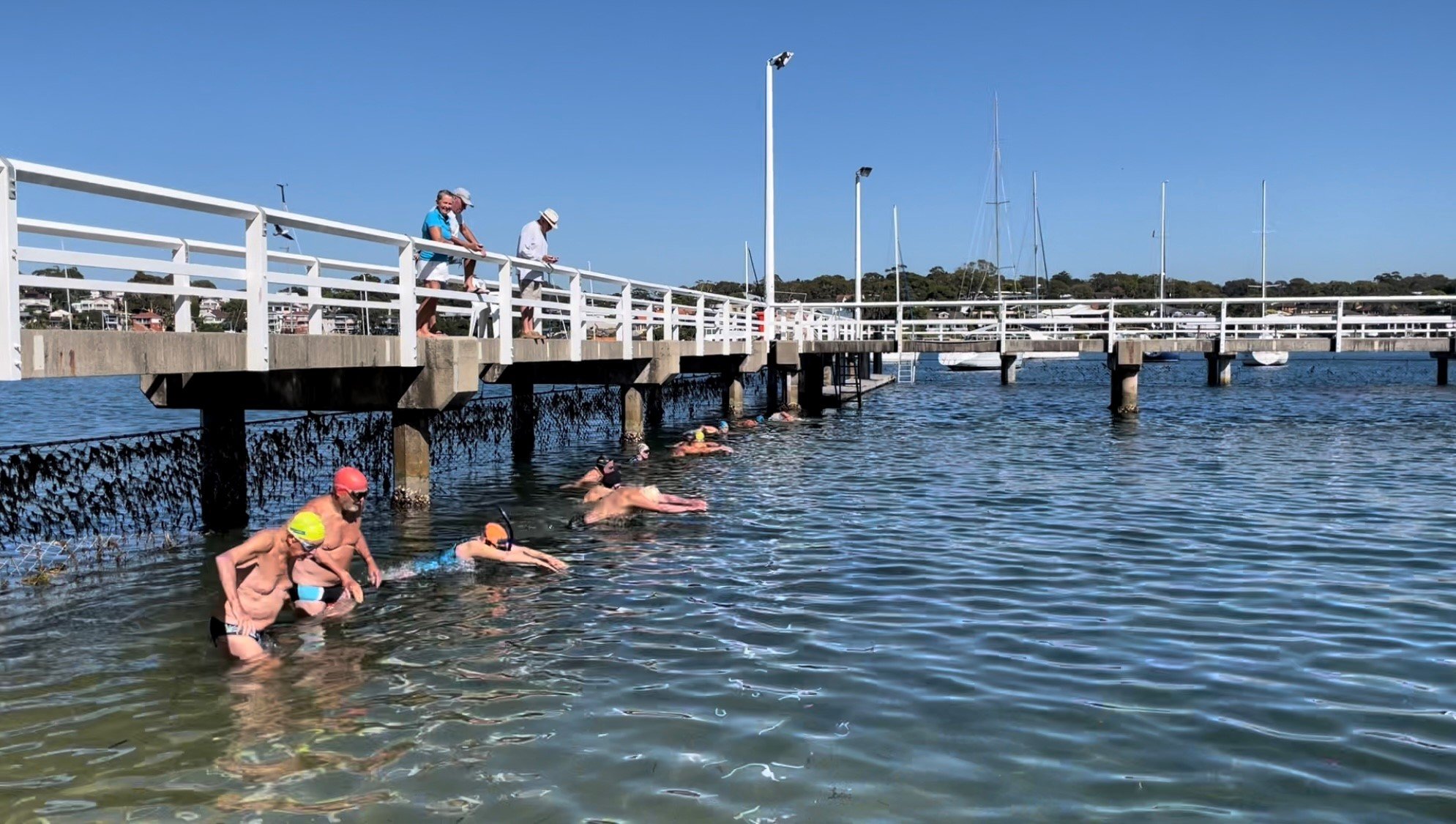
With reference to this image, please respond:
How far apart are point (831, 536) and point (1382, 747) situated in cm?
649

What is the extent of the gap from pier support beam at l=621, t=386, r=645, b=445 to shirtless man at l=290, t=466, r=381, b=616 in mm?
13712

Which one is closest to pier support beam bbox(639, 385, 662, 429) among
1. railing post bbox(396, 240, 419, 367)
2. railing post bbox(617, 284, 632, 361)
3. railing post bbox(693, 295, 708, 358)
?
railing post bbox(693, 295, 708, 358)

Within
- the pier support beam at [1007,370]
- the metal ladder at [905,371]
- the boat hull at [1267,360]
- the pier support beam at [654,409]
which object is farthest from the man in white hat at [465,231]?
the boat hull at [1267,360]

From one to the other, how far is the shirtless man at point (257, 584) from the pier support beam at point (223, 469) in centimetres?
468

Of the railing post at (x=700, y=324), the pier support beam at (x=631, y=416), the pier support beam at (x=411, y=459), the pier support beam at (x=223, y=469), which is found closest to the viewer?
the pier support beam at (x=223, y=469)

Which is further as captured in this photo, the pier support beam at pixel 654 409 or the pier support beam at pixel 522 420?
the pier support beam at pixel 654 409

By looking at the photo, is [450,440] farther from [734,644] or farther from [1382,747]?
[1382,747]

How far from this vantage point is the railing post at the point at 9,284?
22.3 ft

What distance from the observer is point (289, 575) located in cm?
859

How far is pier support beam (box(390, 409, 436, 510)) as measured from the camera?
13383mm

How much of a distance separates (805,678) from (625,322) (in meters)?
11.7

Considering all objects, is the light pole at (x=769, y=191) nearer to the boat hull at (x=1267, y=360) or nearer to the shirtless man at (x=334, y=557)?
the shirtless man at (x=334, y=557)

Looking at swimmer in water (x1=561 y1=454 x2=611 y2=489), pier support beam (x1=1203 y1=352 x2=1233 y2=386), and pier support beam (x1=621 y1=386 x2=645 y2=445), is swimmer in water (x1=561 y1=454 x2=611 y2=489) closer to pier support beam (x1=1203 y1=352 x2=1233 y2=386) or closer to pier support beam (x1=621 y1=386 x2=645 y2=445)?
pier support beam (x1=621 y1=386 x2=645 y2=445)

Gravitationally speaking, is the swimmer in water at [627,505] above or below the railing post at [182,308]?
below
